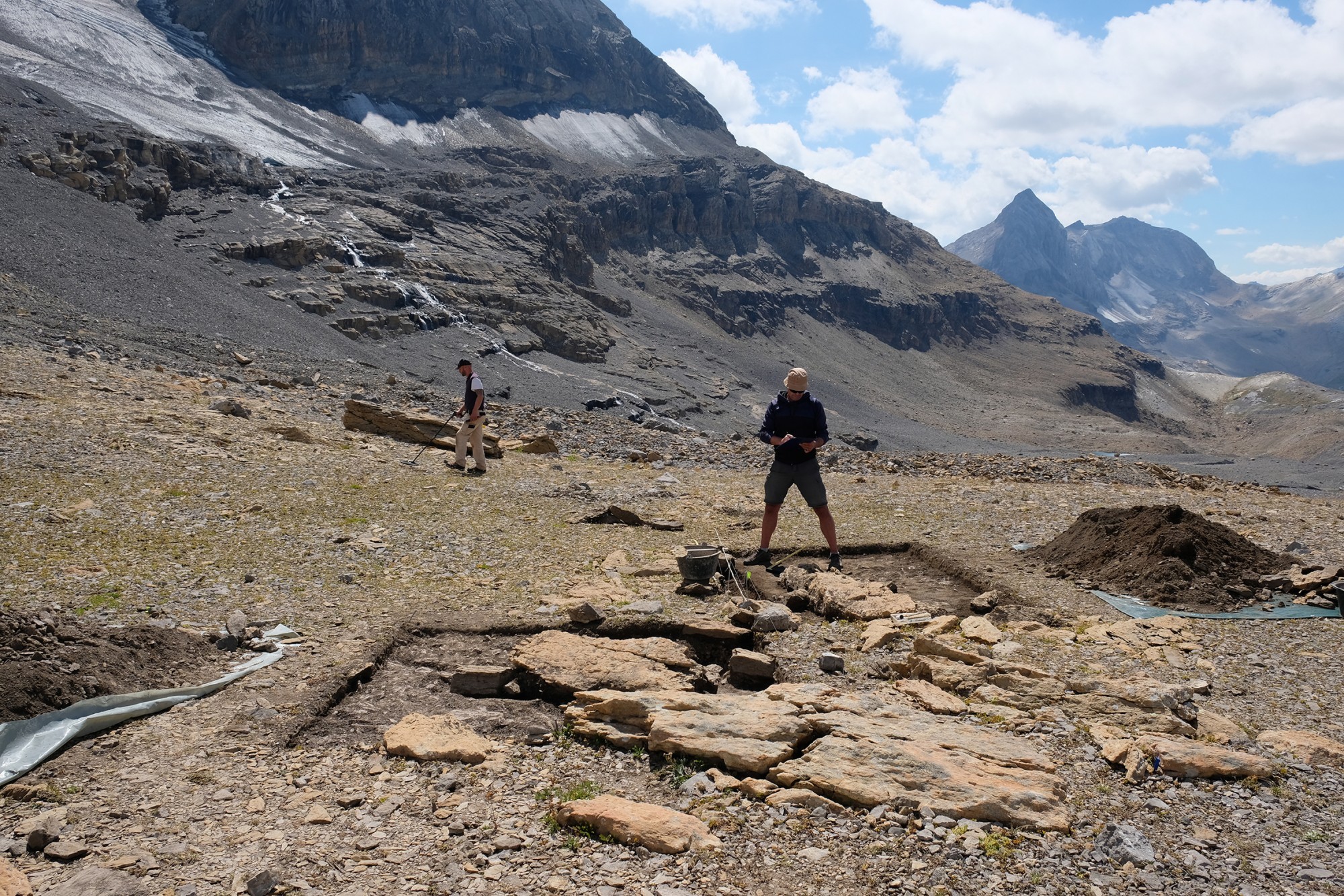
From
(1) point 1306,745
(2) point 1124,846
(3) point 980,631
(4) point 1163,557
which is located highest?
(4) point 1163,557

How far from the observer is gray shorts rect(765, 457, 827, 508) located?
972cm

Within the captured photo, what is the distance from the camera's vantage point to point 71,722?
521 cm

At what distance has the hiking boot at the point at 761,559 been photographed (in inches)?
396

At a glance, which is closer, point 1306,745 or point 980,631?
point 1306,745

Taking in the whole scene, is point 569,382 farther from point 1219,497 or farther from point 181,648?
point 181,648

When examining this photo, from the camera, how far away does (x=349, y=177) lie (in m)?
75.9

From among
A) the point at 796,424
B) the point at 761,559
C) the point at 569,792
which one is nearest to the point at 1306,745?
the point at 569,792

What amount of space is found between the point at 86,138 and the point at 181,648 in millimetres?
62870

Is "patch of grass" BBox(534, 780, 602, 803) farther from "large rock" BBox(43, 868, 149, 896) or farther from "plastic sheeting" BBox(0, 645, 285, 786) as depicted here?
"plastic sheeting" BBox(0, 645, 285, 786)

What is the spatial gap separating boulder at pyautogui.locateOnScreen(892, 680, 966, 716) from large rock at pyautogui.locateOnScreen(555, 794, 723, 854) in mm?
2147

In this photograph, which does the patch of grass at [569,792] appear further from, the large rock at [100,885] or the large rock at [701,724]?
the large rock at [100,885]

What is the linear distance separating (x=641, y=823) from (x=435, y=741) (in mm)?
1637

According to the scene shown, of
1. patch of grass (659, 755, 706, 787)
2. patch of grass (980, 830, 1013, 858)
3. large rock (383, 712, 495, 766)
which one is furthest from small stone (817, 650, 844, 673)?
large rock (383, 712, 495, 766)

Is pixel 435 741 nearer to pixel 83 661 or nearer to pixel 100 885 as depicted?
pixel 100 885
